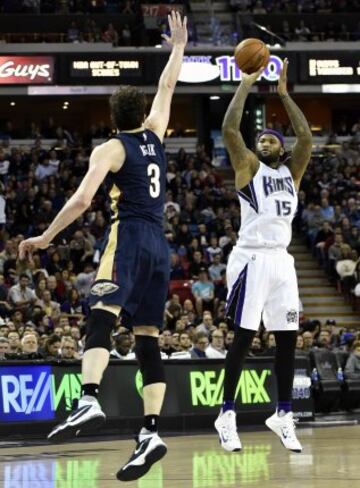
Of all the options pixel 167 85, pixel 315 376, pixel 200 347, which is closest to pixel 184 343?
pixel 200 347

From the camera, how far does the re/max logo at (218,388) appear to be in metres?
16.4

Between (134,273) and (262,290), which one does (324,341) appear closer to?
(262,290)

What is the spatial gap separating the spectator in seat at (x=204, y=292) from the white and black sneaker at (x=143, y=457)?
638 inches

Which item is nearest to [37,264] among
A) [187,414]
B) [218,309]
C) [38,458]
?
[218,309]

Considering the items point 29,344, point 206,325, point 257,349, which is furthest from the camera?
point 206,325

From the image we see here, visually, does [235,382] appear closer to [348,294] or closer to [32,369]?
[32,369]

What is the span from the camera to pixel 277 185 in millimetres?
9578

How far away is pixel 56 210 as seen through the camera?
27.5 meters

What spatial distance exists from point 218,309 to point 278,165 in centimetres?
1376

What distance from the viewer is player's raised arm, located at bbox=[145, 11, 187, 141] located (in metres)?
8.12

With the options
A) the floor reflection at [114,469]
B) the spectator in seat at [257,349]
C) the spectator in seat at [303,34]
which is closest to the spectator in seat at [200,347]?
the spectator in seat at [257,349]

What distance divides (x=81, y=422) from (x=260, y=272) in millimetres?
2716

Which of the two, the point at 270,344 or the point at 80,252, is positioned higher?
the point at 80,252

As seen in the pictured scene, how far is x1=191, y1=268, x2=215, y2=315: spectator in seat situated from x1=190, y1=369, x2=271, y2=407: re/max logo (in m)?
7.07
